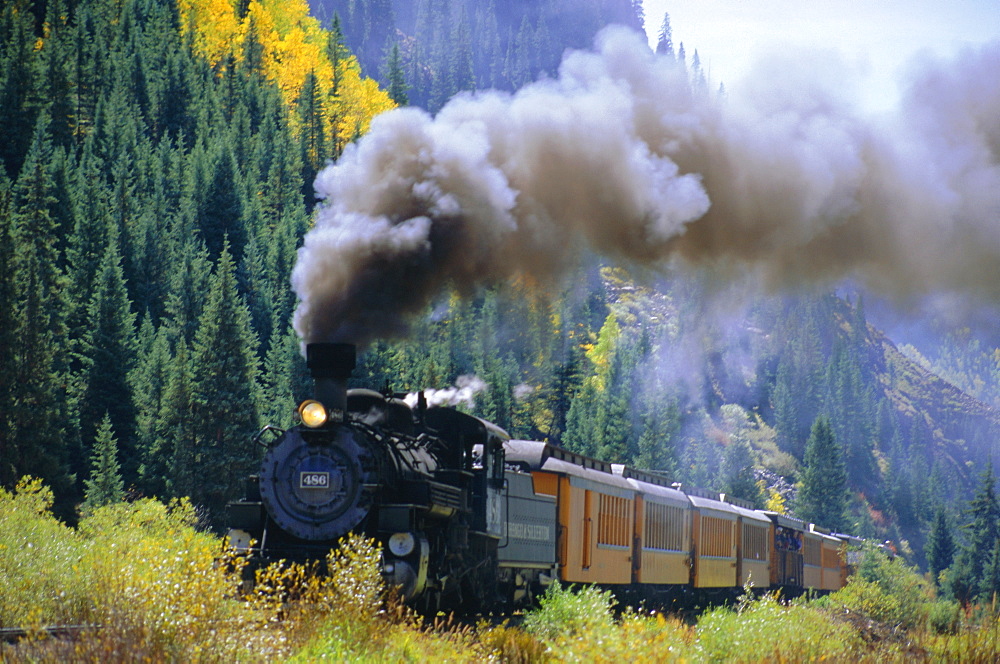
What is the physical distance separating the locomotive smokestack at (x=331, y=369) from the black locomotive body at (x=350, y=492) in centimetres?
1

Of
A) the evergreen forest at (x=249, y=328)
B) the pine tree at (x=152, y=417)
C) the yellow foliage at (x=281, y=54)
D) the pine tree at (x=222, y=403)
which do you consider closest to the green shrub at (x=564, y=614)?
the evergreen forest at (x=249, y=328)

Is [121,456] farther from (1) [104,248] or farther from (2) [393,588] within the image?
(2) [393,588]

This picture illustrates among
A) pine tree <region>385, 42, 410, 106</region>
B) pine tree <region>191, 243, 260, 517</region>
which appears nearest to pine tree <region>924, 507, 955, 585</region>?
pine tree <region>385, 42, 410, 106</region>

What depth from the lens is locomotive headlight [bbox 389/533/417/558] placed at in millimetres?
13039

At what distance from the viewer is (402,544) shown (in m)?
13.1

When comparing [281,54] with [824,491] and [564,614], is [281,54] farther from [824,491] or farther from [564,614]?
[564,614]

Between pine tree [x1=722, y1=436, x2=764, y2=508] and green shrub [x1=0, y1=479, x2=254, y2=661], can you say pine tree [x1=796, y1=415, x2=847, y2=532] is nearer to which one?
pine tree [x1=722, y1=436, x2=764, y2=508]

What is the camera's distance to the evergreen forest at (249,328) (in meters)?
41.2

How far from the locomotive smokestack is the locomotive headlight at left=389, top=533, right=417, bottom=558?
1714 mm

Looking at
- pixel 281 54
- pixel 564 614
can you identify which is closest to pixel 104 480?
pixel 564 614

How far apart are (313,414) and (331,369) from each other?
59cm

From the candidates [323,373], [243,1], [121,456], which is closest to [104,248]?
[121,456]

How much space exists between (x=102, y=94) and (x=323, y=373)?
256 feet

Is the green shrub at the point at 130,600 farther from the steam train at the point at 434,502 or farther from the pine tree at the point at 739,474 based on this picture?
the pine tree at the point at 739,474
